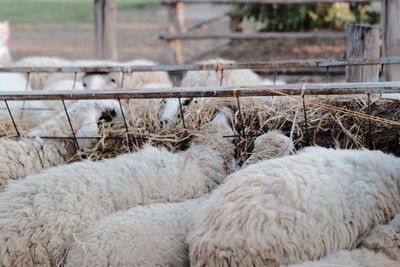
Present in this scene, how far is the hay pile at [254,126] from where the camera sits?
Answer: 311cm

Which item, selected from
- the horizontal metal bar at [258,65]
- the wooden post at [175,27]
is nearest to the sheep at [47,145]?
the horizontal metal bar at [258,65]

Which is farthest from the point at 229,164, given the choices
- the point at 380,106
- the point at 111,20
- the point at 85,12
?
the point at 85,12

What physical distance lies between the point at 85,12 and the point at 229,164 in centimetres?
2611

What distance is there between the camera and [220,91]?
2.73m

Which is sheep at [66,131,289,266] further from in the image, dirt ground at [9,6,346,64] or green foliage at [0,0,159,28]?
green foliage at [0,0,159,28]

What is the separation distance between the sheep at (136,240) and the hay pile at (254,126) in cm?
85

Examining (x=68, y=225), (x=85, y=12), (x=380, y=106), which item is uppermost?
(x=85, y=12)

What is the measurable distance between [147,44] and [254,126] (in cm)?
1303

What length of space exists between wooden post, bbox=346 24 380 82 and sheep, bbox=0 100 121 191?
2217 mm

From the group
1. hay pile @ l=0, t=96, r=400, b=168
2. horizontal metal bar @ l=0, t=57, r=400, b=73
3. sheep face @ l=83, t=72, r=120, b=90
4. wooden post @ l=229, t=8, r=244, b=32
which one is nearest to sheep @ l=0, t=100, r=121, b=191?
hay pile @ l=0, t=96, r=400, b=168

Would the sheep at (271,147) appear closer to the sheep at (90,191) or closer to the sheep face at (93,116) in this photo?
the sheep at (90,191)

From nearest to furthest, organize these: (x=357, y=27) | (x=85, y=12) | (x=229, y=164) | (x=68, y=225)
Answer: (x=68, y=225) → (x=229, y=164) → (x=357, y=27) → (x=85, y=12)

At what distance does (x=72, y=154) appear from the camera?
11.6ft

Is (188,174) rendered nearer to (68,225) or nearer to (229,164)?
(229,164)
